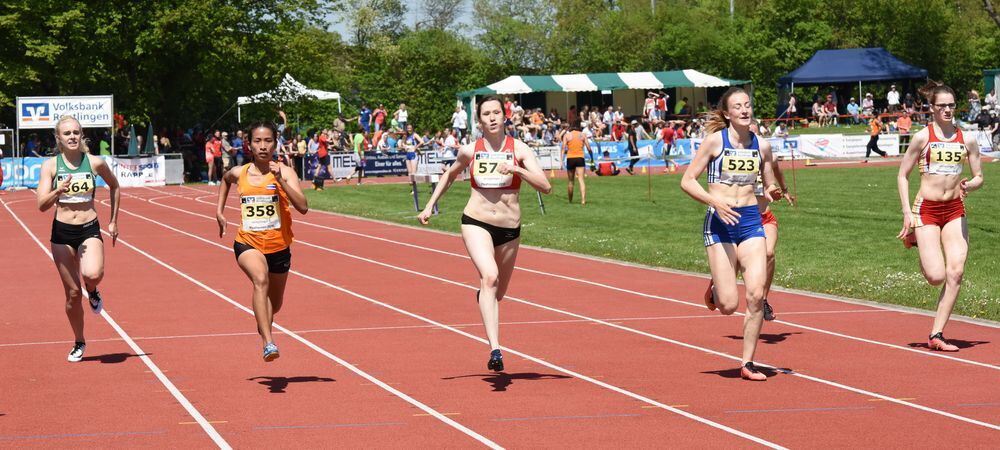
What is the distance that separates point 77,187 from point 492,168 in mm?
3452

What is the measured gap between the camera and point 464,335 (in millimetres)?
11641

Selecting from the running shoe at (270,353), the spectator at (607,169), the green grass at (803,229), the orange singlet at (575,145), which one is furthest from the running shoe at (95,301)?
the spectator at (607,169)

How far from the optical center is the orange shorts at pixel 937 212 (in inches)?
408

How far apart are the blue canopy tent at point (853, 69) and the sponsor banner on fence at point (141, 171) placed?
27.1m

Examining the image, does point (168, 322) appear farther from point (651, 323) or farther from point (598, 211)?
point (598, 211)

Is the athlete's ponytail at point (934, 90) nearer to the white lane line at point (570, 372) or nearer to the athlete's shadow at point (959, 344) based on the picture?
the athlete's shadow at point (959, 344)

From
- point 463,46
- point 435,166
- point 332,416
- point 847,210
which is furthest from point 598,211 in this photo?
point 463,46

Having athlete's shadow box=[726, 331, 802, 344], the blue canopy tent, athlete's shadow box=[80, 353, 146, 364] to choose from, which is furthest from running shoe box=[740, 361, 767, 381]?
the blue canopy tent

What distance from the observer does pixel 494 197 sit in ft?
30.5

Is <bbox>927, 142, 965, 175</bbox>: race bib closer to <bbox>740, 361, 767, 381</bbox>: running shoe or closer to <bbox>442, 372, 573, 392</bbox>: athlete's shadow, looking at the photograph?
<bbox>740, 361, 767, 381</bbox>: running shoe

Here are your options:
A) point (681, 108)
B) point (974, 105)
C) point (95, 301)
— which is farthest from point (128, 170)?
point (95, 301)

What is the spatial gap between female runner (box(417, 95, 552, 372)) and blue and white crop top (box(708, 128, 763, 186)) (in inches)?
44.4

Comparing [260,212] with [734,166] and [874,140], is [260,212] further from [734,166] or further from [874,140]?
[874,140]

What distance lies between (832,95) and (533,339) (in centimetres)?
4665
